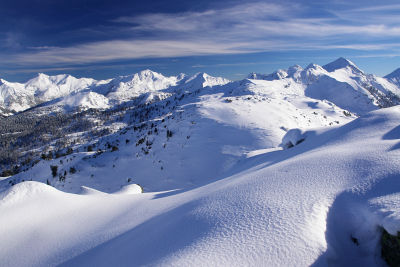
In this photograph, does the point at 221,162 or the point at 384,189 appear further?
the point at 221,162

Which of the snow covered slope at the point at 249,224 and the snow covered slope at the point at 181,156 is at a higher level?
the snow covered slope at the point at 249,224

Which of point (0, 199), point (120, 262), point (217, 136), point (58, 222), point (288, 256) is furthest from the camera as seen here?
point (217, 136)

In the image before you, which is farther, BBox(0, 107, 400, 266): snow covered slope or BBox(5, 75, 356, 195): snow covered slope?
BBox(5, 75, 356, 195): snow covered slope

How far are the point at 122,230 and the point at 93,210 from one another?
354 cm

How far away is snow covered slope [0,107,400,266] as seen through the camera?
15.8 ft

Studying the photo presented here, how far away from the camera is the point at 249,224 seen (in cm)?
561

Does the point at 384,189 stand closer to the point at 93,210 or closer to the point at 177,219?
the point at 177,219

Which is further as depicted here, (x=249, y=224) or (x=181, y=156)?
(x=181, y=156)

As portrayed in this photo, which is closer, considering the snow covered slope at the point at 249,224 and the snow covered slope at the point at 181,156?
the snow covered slope at the point at 249,224

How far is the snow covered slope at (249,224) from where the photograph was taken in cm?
480

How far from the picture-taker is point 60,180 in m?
24.8

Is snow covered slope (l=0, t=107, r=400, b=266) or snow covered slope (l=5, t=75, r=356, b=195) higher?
snow covered slope (l=0, t=107, r=400, b=266)

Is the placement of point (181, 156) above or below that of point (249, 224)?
below

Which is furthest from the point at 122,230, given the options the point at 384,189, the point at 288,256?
the point at 384,189
